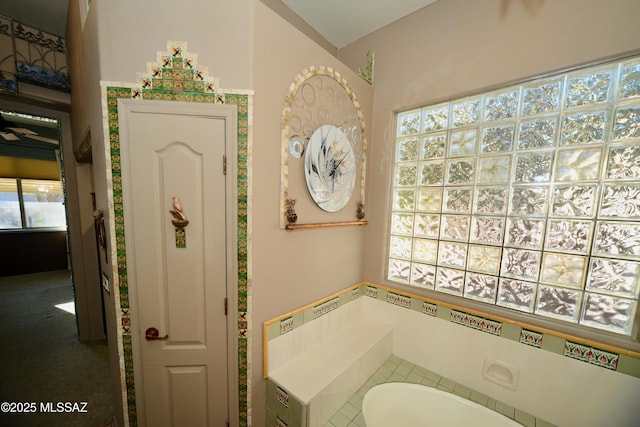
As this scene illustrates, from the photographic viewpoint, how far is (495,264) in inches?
52.9

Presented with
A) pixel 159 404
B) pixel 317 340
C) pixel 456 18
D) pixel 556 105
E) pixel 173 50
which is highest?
pixel 456 18

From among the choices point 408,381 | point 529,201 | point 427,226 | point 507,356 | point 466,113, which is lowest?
point 408,381

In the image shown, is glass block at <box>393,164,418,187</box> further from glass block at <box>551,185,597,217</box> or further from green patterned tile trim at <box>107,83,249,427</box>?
green patterned tile trim at <box>107,83,249,427</box>

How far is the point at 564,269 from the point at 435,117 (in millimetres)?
1152

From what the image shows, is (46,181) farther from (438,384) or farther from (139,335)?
(438,384)

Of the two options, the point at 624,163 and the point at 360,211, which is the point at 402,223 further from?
the point at 624,163

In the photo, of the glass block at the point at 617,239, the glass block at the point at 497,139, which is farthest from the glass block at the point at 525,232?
the glass block at the point at 497,139

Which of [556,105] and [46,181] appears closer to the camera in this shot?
[556,105]

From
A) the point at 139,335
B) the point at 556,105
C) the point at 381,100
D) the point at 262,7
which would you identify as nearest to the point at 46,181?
the point at 139,335

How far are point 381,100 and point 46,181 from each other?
736 centimetres

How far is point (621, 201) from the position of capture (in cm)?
104

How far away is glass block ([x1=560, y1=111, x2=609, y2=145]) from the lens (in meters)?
1.07

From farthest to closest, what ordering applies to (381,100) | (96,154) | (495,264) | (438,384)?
(381,100) → (438,384) → (495,264) → (96,154)

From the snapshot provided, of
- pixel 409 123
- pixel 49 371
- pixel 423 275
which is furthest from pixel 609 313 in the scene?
pixel 49 371
